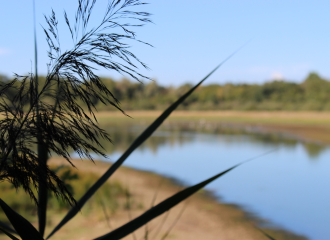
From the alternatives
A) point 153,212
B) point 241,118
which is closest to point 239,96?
point 241,118

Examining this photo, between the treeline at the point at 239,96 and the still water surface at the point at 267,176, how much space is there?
1951 centimetres

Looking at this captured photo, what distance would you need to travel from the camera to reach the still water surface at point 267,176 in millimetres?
6164

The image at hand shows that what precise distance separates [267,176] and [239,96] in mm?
30793

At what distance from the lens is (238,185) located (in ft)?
27.4

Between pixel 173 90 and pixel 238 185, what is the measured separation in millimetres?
37162

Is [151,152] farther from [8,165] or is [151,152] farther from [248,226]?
[8,165]

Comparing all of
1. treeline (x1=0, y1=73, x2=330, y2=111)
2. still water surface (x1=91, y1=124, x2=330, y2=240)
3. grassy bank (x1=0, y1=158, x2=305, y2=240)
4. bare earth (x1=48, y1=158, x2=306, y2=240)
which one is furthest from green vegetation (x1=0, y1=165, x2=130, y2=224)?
treeline (x1=0, y1=73, x2=330, y2=111)

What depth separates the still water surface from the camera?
616cm

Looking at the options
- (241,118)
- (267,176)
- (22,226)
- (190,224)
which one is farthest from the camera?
(241,118)

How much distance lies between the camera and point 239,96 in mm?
39406

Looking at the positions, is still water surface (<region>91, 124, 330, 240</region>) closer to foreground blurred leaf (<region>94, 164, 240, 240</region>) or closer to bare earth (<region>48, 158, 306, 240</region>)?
bare earth (<region>48, 158, 306, 240</region>)

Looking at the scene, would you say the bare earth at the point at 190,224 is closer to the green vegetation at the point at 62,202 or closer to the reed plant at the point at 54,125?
the green vegetation at the point at 62,202

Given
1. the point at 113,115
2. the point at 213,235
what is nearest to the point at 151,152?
the point at 213,235

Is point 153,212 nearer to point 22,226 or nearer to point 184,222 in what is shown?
point 22,226
